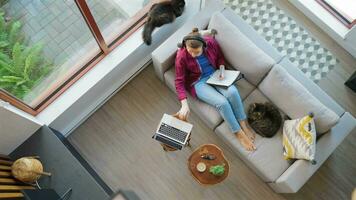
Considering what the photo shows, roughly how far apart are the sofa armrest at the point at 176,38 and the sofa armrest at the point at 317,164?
1451mm

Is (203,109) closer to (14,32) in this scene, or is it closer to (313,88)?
(313,88)

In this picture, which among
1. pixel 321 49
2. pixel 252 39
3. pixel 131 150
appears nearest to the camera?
pixel 252 39

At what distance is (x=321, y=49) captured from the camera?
4207mm

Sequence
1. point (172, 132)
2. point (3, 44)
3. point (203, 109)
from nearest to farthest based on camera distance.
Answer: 1. point (3, 44)
2. point (172, 132)
3. point (203, 109)

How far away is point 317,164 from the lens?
329cm

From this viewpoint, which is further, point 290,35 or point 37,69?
point 290,35

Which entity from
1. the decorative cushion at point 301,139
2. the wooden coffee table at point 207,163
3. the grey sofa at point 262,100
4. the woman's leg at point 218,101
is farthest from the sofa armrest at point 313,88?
the wooden coffee table at point 207,163

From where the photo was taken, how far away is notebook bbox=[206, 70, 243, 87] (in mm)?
3521

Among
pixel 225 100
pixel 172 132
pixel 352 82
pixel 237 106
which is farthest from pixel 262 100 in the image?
pixel 352 82

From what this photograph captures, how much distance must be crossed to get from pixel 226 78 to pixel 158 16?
34.4 inches

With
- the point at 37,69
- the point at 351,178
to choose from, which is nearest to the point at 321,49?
the point at 351,178

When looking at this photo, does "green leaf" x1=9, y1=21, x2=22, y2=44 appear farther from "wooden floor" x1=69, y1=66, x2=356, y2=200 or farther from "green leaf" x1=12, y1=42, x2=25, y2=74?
"wooden floor" x1=69, y1=66, x2=356, y2=200

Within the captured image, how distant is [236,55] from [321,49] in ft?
4.06

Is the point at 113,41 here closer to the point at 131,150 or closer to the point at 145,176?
the point at 131,150
